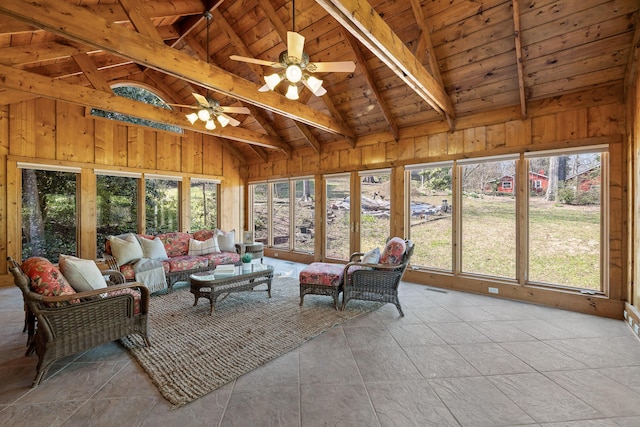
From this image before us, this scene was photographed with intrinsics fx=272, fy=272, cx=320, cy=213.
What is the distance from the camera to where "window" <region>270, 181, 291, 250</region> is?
758 centimetres

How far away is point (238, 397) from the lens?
1.98 metres

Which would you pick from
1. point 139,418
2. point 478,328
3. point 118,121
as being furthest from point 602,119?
point 118,121

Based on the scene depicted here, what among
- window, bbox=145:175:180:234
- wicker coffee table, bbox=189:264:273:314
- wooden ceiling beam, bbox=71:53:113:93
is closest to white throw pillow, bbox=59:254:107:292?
wicker coffee table, bbox=189:264:273:314

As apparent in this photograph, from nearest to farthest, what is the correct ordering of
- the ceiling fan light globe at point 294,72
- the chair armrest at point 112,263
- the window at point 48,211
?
1. the ceiling fan light globe at point 294,72
2. the chair armrest at point 112,263
3. the window at point 48,211

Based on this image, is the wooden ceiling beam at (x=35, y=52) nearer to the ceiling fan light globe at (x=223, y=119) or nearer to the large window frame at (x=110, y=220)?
the ceiling fan light globe at (x=223, y=119)

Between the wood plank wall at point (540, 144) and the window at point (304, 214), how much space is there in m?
1.61

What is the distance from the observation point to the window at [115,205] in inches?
234

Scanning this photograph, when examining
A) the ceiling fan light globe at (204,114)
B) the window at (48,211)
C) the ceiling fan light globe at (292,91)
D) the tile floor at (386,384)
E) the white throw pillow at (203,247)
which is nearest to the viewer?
the tile floor at (386,384)

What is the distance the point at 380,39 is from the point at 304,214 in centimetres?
496

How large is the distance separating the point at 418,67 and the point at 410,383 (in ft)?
11.5

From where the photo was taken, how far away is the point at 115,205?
618 cm

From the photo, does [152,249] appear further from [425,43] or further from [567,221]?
[567,221]

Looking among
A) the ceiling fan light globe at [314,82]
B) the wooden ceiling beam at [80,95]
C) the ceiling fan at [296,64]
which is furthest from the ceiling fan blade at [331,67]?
the wooden ceiling beam at [80,95]

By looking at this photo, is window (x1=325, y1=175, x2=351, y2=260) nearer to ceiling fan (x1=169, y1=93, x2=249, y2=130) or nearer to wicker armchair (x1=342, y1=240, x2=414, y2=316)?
wicker armchair (x1=342, y1=240, x2=414, y2=316)
